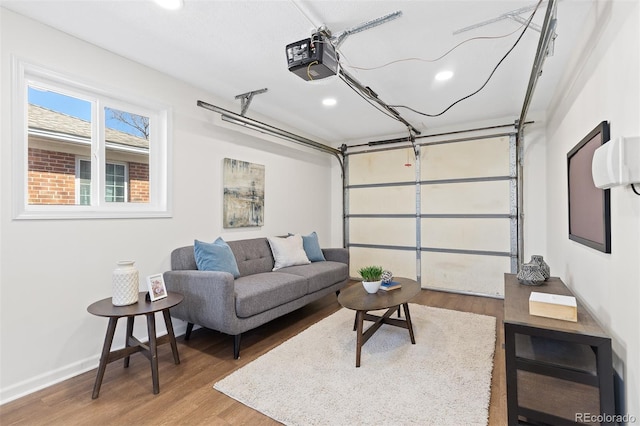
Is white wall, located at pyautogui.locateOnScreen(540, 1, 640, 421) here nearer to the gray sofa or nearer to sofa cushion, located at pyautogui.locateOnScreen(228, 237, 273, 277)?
the gray sofa

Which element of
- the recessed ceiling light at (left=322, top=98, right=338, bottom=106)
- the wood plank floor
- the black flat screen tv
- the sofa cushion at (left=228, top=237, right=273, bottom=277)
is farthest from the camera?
the recessed ceiling light at (left=322, top=98, right=338, bottom=106)

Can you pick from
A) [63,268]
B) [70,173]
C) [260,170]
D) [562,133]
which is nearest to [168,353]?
[63,268]

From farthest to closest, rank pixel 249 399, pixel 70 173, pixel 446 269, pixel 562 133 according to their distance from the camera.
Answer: pixel 446 269, pixel 562 133, pixel 70 173, pixel 249 399

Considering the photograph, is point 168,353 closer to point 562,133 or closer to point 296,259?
point 296,259

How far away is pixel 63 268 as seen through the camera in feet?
7.27

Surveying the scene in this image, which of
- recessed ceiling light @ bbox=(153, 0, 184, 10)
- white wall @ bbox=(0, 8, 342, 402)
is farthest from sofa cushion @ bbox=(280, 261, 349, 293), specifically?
recessed ceiling light @ bbox=(153, 0, 184, 10)

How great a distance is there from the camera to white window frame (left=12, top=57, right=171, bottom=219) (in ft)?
6.62

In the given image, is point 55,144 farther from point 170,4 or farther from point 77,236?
point 170,4

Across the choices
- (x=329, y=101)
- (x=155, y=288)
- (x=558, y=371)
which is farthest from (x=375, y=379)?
(x=329, y=101)

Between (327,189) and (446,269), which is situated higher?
(327,189)

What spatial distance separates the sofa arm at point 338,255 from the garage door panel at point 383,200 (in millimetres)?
1224

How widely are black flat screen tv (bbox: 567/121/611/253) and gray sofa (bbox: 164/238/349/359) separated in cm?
237

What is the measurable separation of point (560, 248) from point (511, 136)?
1.81 metres

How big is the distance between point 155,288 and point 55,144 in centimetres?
135
